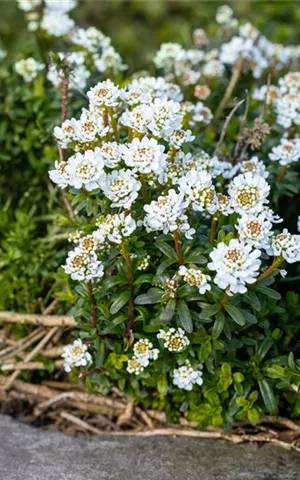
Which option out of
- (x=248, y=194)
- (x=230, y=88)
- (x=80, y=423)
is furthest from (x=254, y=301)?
(x=230, y=88)

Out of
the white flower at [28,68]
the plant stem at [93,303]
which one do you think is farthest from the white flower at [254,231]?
the white flower at [28,68]

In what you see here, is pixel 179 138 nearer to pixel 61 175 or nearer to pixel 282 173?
pixel 61 175

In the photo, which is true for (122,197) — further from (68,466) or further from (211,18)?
(211,18)

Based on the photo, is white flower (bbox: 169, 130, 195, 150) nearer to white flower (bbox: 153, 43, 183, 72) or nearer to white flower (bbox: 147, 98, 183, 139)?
white flower (bbox: 147, 98, 183, 139)

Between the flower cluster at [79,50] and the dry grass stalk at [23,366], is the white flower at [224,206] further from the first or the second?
the flower cluster at [79,50]

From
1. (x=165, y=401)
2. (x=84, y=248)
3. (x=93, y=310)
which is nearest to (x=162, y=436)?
(x=165, y=401)

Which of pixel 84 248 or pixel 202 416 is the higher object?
pixel 84 248

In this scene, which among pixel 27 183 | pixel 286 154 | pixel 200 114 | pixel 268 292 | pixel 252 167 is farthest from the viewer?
pixel 27 183
